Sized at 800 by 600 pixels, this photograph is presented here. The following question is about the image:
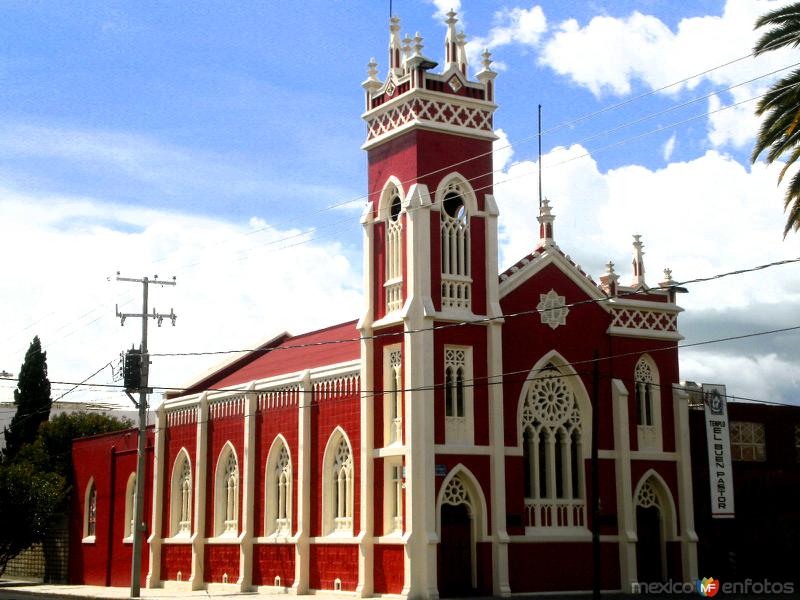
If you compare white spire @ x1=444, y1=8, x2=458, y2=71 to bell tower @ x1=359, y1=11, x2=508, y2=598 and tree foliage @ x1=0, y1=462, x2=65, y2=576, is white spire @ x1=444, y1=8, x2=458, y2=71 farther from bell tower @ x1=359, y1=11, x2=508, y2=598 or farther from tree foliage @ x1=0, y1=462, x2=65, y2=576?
tree foliage @ x1=0, y1=462, x2=65, y2=576

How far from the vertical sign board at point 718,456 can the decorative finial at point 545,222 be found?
694cm

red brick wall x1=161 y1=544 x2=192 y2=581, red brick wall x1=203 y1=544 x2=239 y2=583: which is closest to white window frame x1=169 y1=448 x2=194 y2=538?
red brick wall x1=161 y1=544 x2=192 y2=581

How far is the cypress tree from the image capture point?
2384 inches

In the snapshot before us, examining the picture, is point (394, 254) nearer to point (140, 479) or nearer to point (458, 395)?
point (458, 395)

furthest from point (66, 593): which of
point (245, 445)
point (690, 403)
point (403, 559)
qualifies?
point (690, 403)

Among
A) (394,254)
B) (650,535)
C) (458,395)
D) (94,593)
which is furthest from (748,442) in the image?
(94,593)

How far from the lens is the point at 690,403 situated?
128ft

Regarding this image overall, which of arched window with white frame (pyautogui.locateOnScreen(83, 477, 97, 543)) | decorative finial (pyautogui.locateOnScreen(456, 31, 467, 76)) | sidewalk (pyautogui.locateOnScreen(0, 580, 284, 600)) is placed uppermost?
decorative finial (pyautogui.locateOnScreen(456, 31, 467, 76))

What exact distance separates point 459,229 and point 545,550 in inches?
371

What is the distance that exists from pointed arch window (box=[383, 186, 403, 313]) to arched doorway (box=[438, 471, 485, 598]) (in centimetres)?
527

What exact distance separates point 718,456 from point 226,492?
16.6 metres

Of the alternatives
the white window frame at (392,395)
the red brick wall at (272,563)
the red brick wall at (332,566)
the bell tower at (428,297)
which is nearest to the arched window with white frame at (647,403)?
the bell tower at (428,297)

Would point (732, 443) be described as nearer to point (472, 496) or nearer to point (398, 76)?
point (472, 496)

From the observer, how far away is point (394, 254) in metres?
34.6
